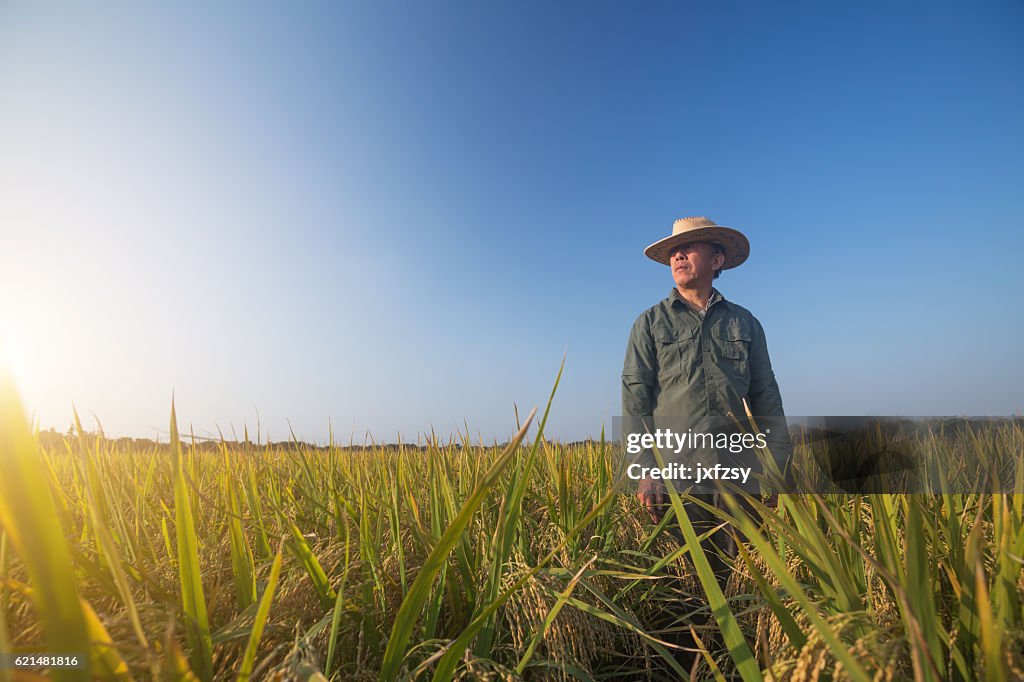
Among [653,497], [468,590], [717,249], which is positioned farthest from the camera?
[717,249]

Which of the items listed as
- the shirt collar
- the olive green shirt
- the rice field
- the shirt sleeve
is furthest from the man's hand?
the shirt collar

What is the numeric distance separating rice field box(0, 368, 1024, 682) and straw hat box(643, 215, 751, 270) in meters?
1.90

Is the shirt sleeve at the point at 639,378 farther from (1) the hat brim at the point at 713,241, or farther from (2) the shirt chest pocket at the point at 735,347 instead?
(1) the hat brim at the point at 713,241

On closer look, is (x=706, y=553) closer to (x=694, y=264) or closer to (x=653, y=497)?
(x=653, y=497)

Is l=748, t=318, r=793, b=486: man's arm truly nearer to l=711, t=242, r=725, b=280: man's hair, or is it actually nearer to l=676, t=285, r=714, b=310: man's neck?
l=676, t=285, r=714, b=310: man's neck

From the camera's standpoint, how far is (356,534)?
1.90m

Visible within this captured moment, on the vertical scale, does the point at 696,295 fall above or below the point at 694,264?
below

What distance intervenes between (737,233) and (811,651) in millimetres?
3214

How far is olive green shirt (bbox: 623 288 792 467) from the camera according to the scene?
10.4ft

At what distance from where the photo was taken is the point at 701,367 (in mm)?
3219

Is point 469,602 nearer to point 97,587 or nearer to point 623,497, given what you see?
point 97,587

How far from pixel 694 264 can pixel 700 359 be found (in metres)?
0.71

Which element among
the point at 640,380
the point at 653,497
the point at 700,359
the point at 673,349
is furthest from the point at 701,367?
the point at 653,497

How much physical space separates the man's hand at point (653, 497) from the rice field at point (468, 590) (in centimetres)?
26
